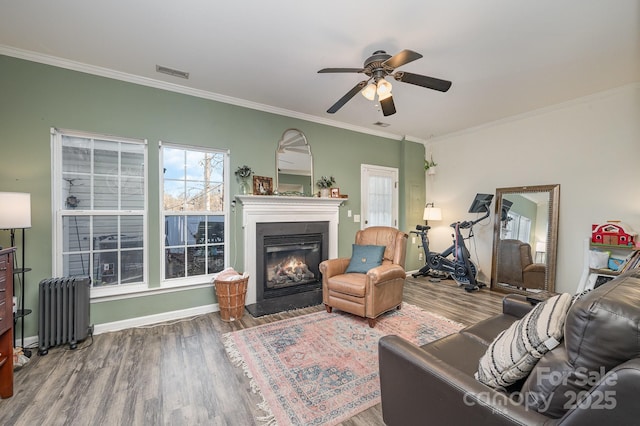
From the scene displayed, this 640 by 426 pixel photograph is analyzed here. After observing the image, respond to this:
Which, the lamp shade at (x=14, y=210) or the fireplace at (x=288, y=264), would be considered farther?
the fireplace at (x=288, y=264)

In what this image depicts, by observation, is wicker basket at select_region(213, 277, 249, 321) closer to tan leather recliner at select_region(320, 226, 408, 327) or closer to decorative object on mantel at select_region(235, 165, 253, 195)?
tan leather recliner at select_region(320, 226, 408, 327)

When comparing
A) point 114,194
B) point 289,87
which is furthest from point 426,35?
point 114,194

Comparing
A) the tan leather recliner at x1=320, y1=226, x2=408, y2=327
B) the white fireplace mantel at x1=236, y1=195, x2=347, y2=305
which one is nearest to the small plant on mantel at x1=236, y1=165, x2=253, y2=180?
the white fireplace mantel at x1=236, y1=195, x2=347, y2=305

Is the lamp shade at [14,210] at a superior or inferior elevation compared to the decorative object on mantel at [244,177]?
inferior

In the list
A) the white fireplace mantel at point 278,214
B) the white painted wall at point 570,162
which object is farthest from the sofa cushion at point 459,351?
the white painted wall at point 570,162

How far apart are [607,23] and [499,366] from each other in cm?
289

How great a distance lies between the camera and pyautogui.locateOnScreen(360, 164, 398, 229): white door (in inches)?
193

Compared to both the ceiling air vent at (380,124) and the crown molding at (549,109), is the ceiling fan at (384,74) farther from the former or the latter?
the crown molding at (549,109)

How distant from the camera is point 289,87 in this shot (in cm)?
328

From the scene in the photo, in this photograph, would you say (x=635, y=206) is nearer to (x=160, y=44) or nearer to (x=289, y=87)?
(x=289, y=87)

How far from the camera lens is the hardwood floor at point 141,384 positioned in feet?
5.53

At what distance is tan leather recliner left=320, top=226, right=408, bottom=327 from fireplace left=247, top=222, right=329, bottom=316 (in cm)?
60

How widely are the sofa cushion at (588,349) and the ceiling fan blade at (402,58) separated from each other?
1.82 meters

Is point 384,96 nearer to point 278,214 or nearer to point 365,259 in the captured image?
point 365,259
